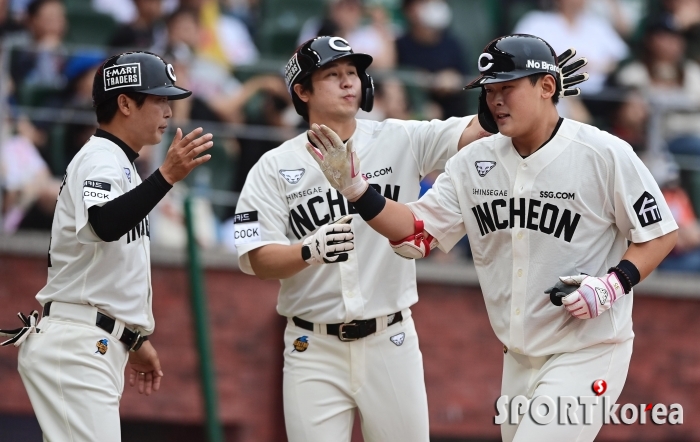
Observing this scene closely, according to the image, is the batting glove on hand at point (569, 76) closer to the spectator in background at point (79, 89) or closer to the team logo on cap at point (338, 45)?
the team logo on cap at point (338, 45)

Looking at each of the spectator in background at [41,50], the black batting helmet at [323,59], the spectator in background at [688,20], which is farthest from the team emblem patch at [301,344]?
the spectator in background at [688,20]

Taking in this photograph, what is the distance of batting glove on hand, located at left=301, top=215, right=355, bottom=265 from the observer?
4734mm

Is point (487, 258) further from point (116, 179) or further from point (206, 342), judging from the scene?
point (206, 342)

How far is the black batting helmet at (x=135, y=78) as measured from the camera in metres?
4.87

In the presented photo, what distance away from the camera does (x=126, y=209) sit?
449 centimetres

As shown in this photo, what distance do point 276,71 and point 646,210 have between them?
193 inches

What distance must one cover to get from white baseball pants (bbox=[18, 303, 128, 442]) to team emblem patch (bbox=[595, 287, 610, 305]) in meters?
2.02

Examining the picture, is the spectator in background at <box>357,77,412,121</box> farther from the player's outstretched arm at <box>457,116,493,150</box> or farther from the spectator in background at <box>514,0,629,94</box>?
the player's outstretched arm at <box>457,116,493,150</box>

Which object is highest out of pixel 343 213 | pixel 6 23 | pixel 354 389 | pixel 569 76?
pixel 6 23

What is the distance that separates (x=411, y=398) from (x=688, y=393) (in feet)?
14.3

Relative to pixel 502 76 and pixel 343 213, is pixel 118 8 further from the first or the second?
pixel 502 76

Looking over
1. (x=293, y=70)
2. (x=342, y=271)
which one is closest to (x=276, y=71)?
(x=293, y=70)

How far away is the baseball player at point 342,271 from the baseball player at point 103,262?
61 centimetres

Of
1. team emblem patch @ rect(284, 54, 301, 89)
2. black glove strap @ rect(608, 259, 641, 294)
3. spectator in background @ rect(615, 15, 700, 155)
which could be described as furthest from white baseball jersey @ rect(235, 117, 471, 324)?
spectator in background @ rect(615, 15, 700, 155)
